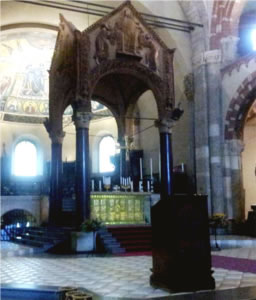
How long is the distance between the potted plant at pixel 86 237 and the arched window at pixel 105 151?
14216mm

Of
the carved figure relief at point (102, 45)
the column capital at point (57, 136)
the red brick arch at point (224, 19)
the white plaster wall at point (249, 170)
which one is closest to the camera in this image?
the carved figure relief at point (102, 45)

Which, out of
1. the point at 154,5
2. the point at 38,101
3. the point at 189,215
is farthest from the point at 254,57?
the point at 38,101

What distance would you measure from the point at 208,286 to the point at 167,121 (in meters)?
8.94

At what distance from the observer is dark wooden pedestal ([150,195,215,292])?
570 centimetres

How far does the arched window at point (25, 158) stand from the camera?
1072 inches

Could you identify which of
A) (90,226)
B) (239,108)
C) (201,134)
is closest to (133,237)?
(90,226)

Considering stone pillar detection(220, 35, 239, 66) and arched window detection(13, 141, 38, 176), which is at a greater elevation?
stone pillar detection(220, 35, 239, 66)

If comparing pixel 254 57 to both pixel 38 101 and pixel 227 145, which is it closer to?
pixel 227 145

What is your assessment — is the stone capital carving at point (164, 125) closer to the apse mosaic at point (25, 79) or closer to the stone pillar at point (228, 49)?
the stone pillar at point (228, 49)

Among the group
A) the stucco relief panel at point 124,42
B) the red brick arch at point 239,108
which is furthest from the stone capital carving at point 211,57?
the stucco relief panel at point 124,42

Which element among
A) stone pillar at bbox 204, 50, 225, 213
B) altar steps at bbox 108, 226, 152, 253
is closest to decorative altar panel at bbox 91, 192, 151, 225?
altar steps at bbox 108, 226, 152, 253

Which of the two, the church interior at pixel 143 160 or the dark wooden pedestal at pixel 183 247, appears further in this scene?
the church interior at pixel 143 160

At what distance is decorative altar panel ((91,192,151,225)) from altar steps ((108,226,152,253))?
1.10m

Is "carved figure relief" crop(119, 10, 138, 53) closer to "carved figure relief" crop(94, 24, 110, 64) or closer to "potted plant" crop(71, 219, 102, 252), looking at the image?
"carved figure relief" crop(94, 24, 110, 64)
